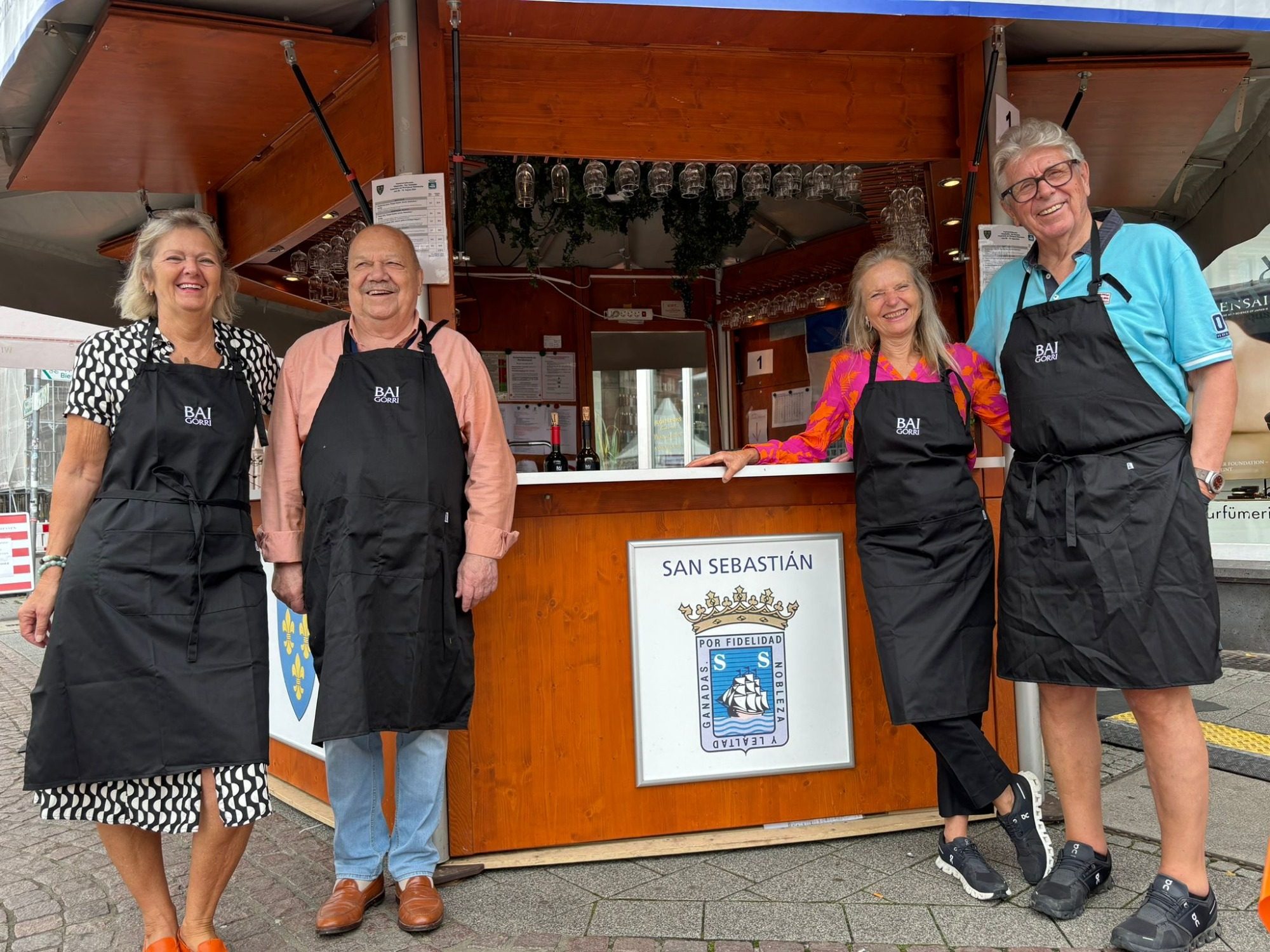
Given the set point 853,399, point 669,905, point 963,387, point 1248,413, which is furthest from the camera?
point 1248,413

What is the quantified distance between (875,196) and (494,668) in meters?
3.14

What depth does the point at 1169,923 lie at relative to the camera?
251cm

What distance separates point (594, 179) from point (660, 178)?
0.32 metres

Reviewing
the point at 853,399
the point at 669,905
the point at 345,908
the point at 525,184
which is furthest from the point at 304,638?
the point at 853,399

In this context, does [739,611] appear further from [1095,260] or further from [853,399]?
[1095,260]

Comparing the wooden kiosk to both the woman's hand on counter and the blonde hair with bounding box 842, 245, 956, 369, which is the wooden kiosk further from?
the blonde hair with bounding box 842, 245, 956, 369

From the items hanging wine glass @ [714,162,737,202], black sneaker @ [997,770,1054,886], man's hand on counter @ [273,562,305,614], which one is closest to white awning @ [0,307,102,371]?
hanging wine glass @ [714,162,737,202]

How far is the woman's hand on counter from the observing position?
323 cm

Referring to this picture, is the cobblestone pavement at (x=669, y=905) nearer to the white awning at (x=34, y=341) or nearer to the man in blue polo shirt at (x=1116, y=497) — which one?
the man in blue polo shirt at (x=1116, y=497)

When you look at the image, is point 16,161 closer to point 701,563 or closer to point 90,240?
point 90,240

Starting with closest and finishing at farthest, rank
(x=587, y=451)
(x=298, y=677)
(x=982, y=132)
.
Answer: (x=982, y=132), (x=298, y=677), (x=587, y=451)

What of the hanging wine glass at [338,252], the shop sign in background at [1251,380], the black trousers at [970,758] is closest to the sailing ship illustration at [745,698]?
the black trousers at [970,758]

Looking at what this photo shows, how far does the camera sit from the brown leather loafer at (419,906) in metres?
2.75

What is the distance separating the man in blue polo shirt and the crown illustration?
2.62ft
